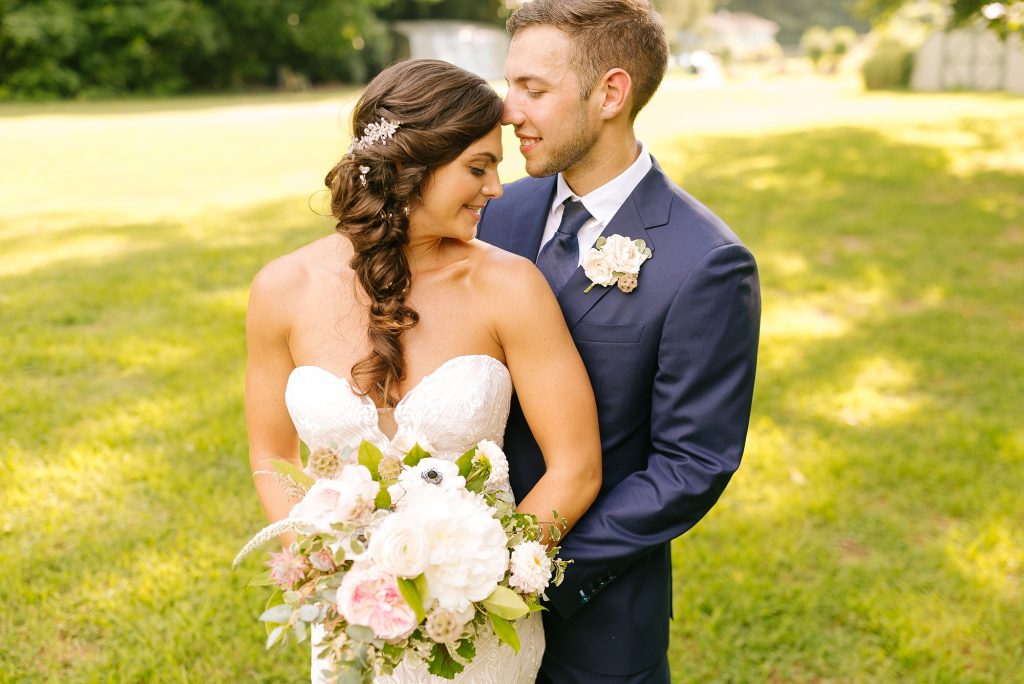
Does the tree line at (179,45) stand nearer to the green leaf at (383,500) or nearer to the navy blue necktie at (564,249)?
the navy blue necktie at (564,249)

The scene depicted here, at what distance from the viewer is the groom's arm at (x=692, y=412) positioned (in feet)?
7.52

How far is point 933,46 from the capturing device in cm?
2750

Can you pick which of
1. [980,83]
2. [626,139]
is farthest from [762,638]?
[980,83]

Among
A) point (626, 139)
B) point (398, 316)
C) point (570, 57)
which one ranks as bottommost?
point (398, 316)

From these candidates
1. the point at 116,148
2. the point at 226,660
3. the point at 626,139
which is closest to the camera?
the point at 626,139

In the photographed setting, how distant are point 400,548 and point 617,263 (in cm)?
104

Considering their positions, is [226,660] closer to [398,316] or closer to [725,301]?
[398,316]

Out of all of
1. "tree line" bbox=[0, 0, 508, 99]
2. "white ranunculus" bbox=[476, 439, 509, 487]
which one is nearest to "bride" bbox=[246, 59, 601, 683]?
"white ranunculus" bbox=[476, 439, 509, 487]

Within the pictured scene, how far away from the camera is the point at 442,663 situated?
6.44 feet

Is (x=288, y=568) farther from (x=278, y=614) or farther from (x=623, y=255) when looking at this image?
(x=623, y=255)

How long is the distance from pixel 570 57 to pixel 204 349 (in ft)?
15.9

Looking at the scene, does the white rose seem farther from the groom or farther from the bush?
the bush

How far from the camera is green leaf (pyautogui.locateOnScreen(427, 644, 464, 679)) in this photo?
195 centimetres

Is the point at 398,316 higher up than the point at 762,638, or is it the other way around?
the point at 398,316
